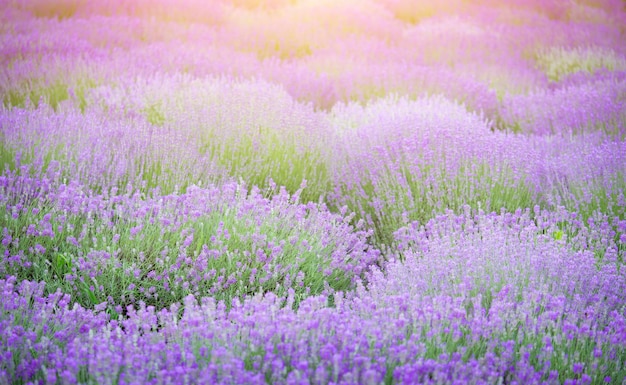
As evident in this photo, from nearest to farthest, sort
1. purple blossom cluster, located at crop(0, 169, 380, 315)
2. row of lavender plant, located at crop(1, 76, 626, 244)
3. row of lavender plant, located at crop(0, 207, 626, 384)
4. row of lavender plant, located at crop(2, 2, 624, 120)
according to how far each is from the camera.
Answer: row of lavender plant, located at crop(0, 207, 626, 384)
purple blossom cluster, located at crop(0, 169, 380, 315)
row of lavender plant, located at crop(1, 76, 626, 244)
row of lavender plant, located at crop(2, 2, 624, 120)

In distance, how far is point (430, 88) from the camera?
5238mm

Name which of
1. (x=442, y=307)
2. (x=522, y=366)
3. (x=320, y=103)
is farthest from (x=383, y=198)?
(x=320, y=103)

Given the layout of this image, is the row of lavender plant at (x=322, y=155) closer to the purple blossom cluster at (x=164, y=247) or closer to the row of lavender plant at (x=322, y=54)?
the purple blossom cluster at (x=164, y=247)

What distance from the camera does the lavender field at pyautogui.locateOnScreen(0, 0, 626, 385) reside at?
1.50 meters

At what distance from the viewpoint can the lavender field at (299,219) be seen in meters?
1.50

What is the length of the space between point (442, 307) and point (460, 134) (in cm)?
191

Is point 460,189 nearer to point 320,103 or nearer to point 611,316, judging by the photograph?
point 611,316

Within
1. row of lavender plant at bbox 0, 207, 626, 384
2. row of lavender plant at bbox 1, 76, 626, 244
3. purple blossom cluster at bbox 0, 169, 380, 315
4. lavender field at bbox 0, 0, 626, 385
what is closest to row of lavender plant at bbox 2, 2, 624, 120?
lavender field at bbox 0, 0, 626, 385

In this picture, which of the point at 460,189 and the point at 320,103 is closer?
the point at 460,189

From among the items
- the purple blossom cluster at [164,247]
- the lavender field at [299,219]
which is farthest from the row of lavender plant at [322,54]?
the purple blossom cluster at [164,247]

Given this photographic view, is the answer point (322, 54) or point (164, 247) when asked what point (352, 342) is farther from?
point (322, 54)

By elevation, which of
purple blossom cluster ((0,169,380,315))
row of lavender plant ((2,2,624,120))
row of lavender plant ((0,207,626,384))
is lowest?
purple blossom cluster ((0,169,380,315))

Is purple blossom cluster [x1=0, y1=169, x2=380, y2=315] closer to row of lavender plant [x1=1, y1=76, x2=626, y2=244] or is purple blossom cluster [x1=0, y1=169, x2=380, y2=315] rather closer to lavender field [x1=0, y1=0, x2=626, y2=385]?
lavender field [x1=0, y1=0, x2=626, y2=385]

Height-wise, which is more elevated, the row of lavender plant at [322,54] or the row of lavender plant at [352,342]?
the row of lavender plant at [322,54]
